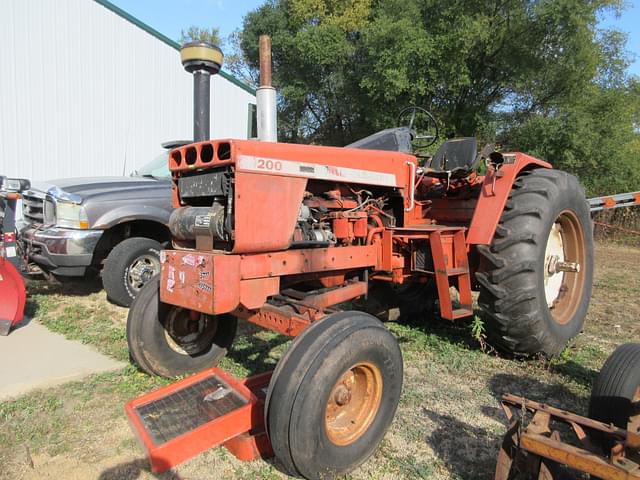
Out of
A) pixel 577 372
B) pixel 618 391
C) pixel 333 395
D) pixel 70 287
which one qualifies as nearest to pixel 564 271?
pixel 577 372

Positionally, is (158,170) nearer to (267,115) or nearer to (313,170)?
(267,115)

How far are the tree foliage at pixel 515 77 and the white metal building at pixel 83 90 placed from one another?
338 inches

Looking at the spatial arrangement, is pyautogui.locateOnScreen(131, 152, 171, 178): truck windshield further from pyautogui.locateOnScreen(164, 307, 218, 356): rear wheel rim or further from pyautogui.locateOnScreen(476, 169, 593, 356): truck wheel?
pyautogui.locateOnScreen(476, 169, 593, 356): truck wheel

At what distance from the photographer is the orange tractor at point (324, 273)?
216 centimetres

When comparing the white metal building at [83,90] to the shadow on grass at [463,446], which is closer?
the shadow on grass at [463,446]

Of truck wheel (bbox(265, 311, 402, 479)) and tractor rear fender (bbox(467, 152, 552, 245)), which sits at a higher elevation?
tractor rear fender (bbox(467, 152, 552, 245))

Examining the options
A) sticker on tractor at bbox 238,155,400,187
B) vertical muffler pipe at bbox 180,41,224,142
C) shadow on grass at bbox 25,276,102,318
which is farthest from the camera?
shadow on grass at bbox 25,276,102,318

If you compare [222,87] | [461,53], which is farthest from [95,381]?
[461,53]

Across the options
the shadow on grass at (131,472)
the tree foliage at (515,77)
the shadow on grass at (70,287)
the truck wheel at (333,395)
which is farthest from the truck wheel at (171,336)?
the tree foliage at (515,77)

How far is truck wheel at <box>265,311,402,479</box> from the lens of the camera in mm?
1997

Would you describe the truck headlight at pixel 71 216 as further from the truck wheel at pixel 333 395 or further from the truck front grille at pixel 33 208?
the truck wheel at pixel 333 395

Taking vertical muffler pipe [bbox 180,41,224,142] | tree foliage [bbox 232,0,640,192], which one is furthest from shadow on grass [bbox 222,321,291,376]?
tree foliage [bbox 232,0,640,192]

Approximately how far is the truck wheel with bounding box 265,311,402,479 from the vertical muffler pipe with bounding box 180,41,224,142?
3.03 meters

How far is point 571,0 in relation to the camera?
539 inches
